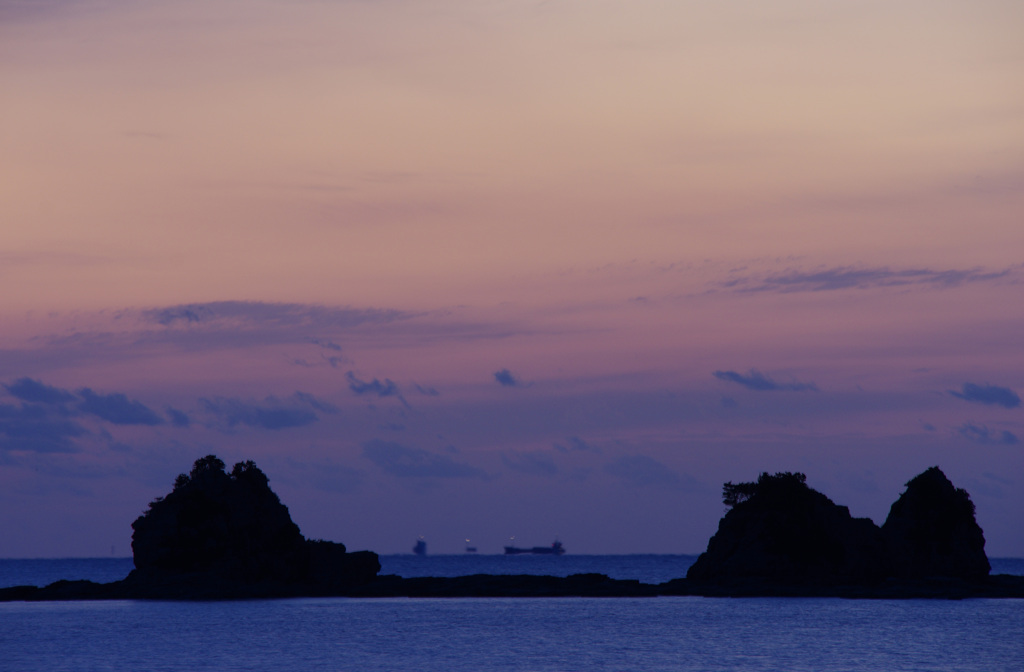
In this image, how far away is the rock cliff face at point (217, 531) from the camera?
117938 millimetres

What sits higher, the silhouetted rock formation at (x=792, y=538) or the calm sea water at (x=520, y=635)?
the silhouetted rock formation at (x=792, y=538)

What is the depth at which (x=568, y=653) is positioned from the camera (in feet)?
258

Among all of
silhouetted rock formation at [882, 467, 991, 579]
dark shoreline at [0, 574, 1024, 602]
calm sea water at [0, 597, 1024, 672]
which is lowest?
calm sea water at [0, 597, 1024, 672]

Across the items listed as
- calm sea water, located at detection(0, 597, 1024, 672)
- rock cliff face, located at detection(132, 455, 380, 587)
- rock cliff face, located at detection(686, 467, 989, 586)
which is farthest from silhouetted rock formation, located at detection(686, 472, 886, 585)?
rock cliff face, located at detection(132, 455, 380, 587)

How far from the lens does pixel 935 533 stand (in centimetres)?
12744

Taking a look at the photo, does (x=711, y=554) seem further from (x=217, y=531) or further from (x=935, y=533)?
(x=217, y=531)

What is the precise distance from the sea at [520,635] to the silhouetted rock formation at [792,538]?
3.60m

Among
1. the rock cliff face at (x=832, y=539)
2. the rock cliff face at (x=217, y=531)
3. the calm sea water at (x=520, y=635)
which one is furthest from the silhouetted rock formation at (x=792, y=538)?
the rock cliff face at (x=217, y=531)

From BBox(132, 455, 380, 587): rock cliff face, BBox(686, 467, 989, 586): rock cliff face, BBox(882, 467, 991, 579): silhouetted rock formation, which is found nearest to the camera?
BBox(132, 455, 380, 587): rock cliff face

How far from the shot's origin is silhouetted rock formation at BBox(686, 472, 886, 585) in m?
120

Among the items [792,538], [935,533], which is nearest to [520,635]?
[792,538]

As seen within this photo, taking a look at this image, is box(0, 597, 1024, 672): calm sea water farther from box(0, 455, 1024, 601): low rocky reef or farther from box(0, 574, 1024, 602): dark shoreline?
box(0, 455, 1024, 601): low rocky reef

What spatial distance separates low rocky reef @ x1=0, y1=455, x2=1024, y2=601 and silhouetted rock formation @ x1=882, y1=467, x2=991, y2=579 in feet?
0.33

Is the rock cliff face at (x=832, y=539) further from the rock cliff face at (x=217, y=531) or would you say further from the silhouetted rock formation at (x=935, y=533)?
the rock cliff face at (x=217, y=531)
